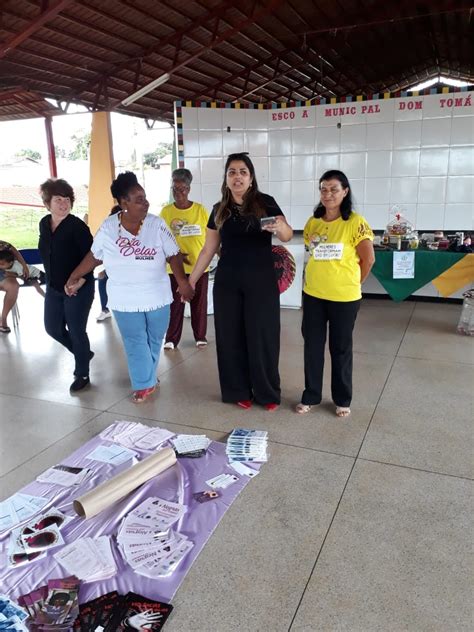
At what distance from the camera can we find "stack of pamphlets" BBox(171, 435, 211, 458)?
2.56 m

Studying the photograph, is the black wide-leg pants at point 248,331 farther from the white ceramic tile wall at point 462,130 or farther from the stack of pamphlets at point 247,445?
the white ceramic tile wall at point 462,130

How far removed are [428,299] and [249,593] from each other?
491 cm

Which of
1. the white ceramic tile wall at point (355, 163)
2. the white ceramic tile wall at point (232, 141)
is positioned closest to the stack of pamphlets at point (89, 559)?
the white ceramic tile wall at point (232, 141)

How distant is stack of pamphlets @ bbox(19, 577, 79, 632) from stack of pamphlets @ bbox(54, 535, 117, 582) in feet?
0.17

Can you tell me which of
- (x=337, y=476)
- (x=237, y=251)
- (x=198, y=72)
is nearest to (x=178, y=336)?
(x=237, y=251)

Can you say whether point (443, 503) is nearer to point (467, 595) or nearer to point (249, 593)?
point (467, 595)

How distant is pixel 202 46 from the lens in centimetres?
989

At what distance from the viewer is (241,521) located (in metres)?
2.05

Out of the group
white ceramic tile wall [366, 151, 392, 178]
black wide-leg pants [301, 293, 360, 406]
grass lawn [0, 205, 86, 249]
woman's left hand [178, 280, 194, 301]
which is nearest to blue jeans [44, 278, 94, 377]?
woman's left hand [178, 280, 194, 301]

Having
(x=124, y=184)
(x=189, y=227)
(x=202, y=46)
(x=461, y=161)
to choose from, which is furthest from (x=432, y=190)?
(x=202, y=46)

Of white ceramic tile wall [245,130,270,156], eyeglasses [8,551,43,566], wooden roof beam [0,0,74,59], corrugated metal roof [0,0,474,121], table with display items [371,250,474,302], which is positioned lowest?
eyeglasses [8,551,43,566]

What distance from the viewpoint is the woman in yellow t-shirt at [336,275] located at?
270 centimetres

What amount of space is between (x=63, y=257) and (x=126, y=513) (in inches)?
73.8

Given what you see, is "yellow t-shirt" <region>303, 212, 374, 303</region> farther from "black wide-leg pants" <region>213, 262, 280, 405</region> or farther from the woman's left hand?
the woman's left hand
